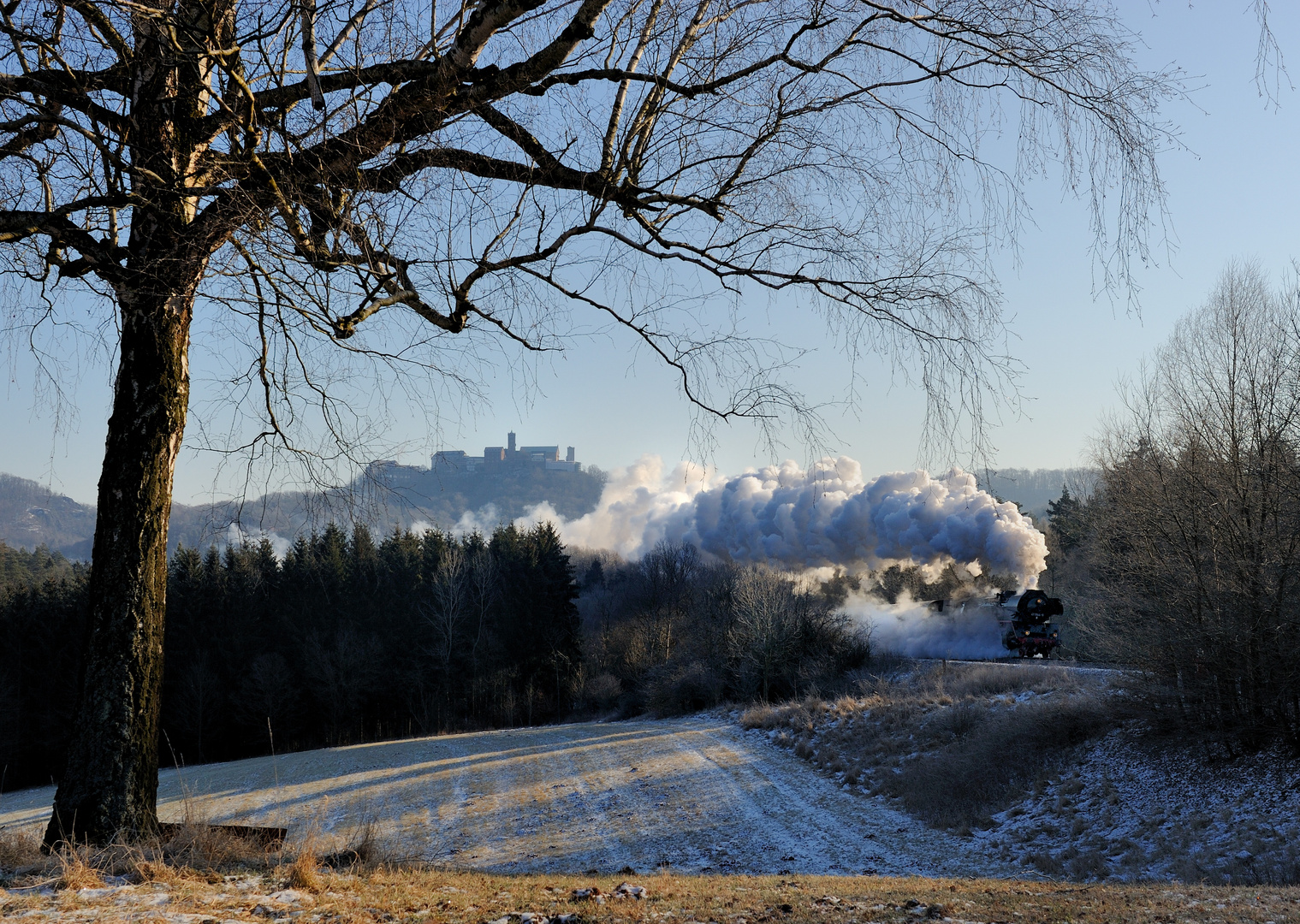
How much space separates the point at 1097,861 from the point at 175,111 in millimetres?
Answer: 13956

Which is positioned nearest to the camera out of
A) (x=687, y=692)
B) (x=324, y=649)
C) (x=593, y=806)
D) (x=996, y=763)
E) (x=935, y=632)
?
(x=996, y=763)

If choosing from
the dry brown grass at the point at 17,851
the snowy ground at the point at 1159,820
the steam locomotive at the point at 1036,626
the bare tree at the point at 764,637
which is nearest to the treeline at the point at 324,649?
the bare tree at the point at 764,637

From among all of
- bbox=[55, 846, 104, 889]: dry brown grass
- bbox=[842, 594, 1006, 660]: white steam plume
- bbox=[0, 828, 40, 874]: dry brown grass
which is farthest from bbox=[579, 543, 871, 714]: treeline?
bbox=[55, 846, 104, 889]: dry brown grass

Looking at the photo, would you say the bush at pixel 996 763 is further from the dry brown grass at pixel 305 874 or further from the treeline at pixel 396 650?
the treeline at pixel 396 650

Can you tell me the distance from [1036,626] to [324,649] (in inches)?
1431

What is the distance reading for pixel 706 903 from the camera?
18.8 ft

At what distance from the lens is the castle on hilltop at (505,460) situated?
20.7ft

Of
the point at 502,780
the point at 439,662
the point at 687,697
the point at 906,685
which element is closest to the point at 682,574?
the point at 439,662

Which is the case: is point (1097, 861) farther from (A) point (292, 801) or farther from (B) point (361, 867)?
(A) point (292, 801)

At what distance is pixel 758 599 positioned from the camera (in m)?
35.5

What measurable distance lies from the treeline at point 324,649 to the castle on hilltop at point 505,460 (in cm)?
862

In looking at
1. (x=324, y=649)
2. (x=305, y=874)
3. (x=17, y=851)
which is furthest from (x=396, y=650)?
(x=305, y=874)

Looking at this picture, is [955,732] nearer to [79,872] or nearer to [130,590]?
[130,590]

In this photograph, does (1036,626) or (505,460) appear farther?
(505,460)
